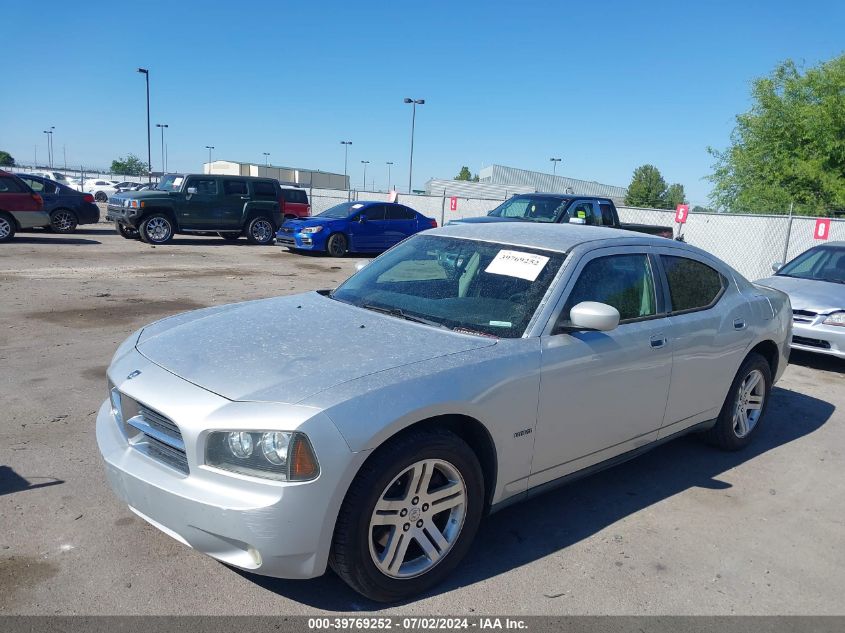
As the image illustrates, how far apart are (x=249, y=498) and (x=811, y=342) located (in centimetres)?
710

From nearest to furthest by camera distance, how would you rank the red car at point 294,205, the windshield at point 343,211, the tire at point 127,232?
the windshield at point 343,211, the tire at point 127,232, the red car at point 294,205

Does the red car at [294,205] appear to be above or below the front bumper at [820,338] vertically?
above

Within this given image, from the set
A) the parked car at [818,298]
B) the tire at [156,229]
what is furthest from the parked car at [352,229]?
the parked car at [818,298]

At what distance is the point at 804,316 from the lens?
7.59m

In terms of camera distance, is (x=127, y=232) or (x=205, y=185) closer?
(x=205, y=185)

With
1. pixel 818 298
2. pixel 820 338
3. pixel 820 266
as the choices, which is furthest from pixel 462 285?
pixel 820 266

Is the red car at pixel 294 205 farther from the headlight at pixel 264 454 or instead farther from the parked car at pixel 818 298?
the headlight at pixel 264 454

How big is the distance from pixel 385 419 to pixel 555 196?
11491 millimetres

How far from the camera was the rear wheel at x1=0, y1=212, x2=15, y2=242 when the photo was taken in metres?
16.0

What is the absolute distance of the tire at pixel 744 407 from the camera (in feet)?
15.7

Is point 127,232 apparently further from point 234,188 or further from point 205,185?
point 234,188

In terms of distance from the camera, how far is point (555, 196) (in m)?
13.4

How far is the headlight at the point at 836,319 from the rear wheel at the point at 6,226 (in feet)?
55.8

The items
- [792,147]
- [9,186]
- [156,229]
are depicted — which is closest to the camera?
[9,186]
